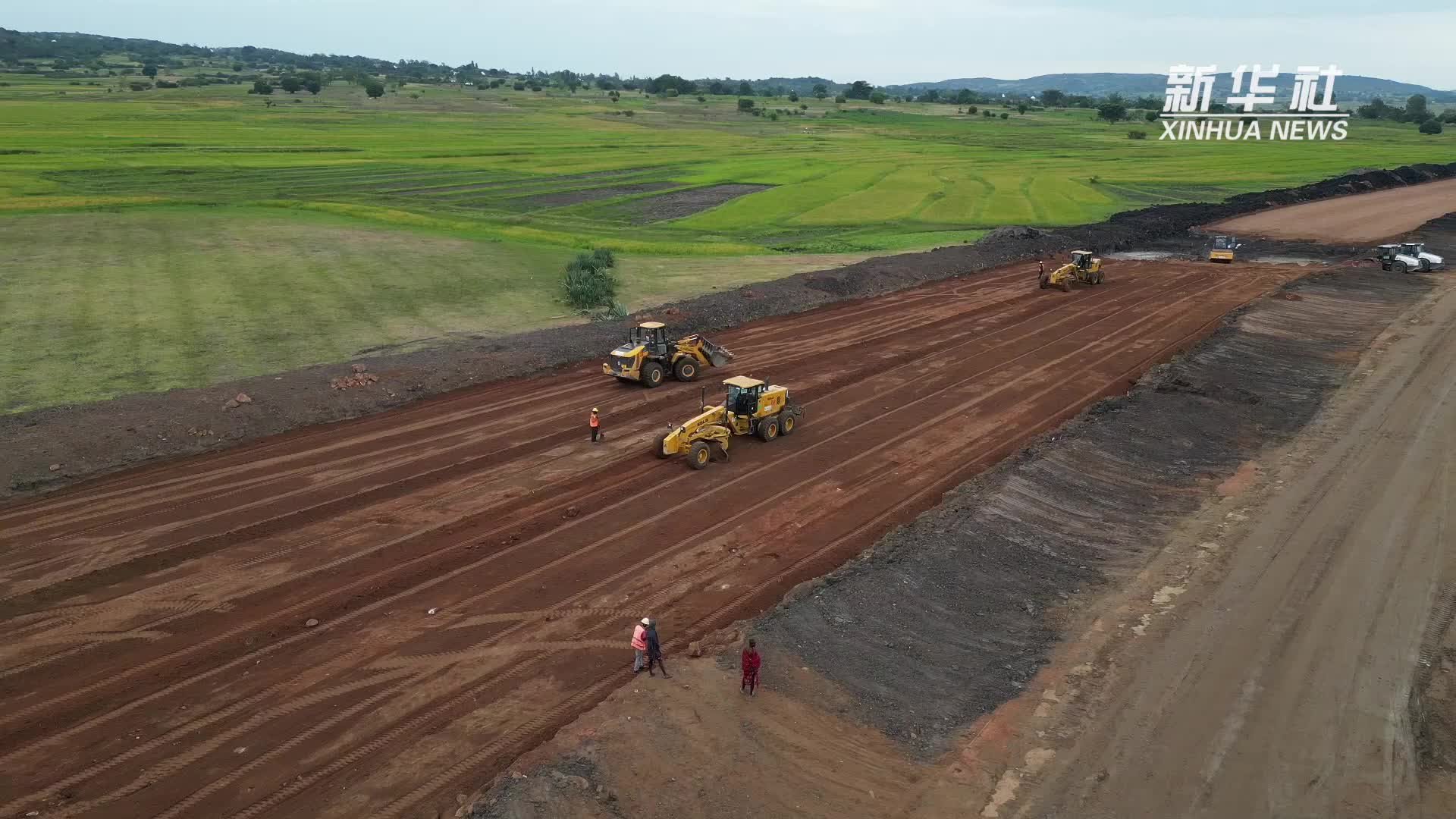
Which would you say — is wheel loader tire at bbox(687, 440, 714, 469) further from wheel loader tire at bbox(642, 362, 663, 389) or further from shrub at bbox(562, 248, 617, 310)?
shrub at bbox(562, 248, 617, 310)

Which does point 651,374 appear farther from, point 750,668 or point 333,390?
point 750,668

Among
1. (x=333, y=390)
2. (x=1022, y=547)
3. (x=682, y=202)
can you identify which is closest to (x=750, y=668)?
(x=1022, y=547)

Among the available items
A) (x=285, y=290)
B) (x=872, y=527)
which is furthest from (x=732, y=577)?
(x=285, y=290)

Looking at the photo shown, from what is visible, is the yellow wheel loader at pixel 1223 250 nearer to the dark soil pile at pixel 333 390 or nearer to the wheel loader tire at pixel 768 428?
the dark soil pile at pixel 333 390

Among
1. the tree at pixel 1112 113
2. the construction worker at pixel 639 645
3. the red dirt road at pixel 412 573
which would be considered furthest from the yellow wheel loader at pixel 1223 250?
the tree at pixel 1112 113

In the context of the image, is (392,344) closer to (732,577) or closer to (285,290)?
(285,290)

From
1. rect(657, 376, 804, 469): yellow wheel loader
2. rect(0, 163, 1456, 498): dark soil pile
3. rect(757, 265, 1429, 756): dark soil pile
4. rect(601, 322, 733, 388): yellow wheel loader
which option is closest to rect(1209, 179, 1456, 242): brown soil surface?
rect(0, 163, 1456, 498): dark soil pile

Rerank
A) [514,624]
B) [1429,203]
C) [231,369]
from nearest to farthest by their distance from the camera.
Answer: [514,624] < [231,369] < [1429,203]
